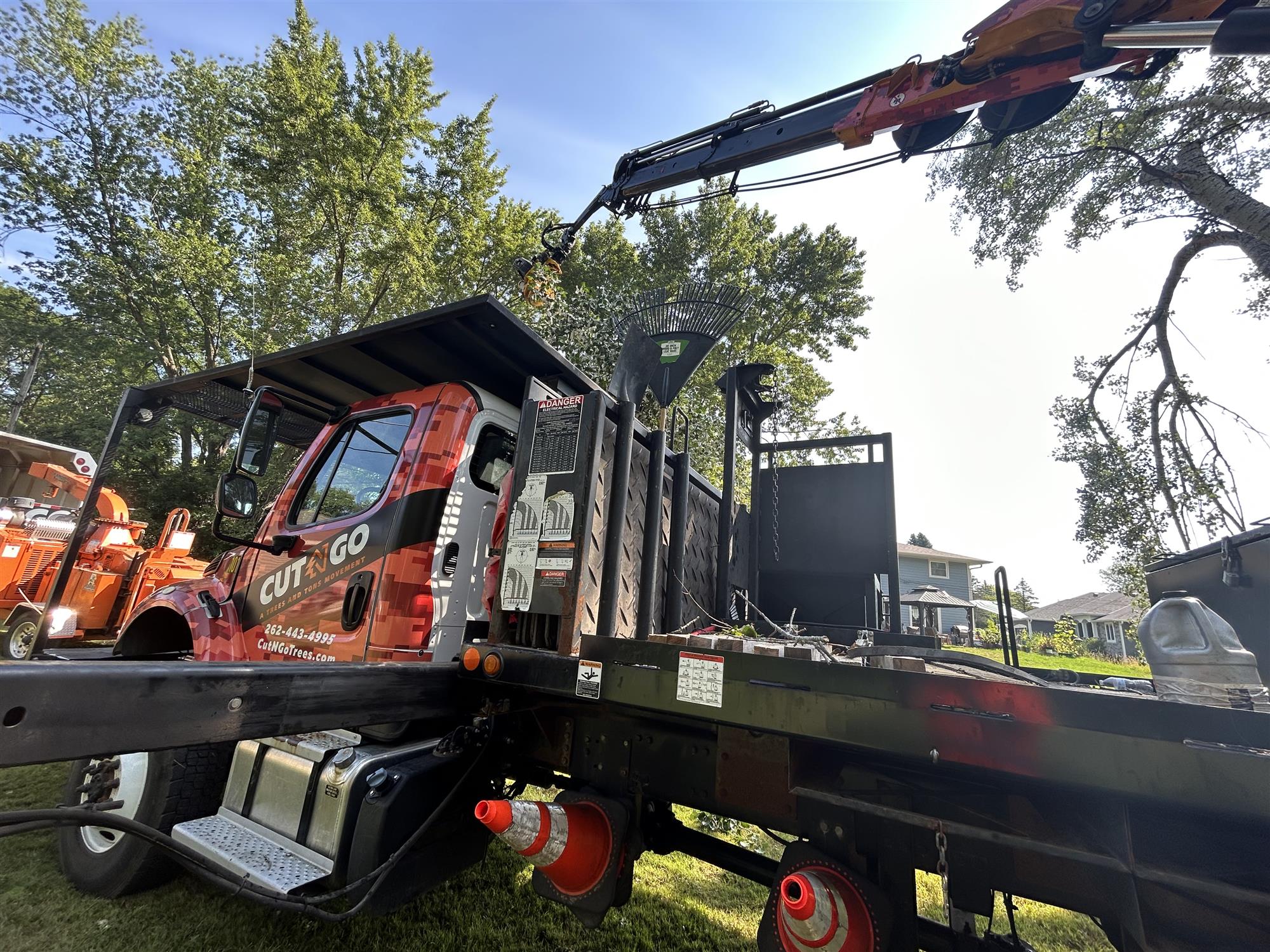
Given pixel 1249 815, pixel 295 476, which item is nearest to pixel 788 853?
pixel 1249 815

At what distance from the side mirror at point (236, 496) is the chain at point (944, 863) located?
9.86 feet

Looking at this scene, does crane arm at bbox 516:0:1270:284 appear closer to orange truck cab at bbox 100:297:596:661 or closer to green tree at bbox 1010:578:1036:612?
orange truck cab at bbox 100:297:596:661

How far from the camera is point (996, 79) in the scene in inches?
149

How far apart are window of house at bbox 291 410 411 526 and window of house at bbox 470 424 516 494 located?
379 mm

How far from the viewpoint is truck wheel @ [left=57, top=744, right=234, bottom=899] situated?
8.07 ft

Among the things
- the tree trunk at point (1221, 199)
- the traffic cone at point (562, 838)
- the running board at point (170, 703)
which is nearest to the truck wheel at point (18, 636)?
the running board at point (170, 703)

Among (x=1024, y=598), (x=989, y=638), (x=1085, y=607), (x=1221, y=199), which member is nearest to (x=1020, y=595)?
(x=1024, y=598)

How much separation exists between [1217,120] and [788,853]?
32.6 ft

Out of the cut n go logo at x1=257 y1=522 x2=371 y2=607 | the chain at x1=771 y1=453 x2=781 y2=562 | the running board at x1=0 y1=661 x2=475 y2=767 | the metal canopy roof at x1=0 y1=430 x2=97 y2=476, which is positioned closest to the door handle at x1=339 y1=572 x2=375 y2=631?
the cut n go logo at x1=257 y1=522 x2=371 y2=607

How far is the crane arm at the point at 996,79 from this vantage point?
3102mm

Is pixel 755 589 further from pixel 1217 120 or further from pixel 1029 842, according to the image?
pixel 1217 120

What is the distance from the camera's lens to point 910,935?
1504mm

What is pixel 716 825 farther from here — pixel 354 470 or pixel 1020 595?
pixel 1020 595

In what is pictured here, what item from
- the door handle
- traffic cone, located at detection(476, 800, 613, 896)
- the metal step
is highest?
the door handle
